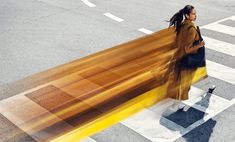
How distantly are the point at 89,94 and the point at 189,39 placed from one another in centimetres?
251

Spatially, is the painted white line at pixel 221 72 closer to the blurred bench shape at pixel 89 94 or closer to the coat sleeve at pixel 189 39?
the blurred bench shape at pixel 89 94

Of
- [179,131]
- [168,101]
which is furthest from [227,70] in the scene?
[179,131]

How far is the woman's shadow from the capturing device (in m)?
6.76

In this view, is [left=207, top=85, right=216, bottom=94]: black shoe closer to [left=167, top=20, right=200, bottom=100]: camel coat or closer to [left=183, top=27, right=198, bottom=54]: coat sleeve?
[left=167, top=20, right=200, bottom=100]: camel coat

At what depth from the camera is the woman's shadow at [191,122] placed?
6.76 meters

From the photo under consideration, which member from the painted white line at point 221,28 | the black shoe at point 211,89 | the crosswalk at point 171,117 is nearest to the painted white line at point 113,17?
the painted white line at point 221,28

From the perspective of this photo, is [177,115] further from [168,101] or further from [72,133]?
[72,133]

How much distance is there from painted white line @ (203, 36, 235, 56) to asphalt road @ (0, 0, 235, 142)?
0.80ft

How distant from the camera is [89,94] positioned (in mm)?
7871

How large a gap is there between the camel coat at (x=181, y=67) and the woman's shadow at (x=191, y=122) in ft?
1.17

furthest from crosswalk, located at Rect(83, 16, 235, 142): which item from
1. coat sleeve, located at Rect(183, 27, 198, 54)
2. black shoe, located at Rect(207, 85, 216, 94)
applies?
coat sleeve, located at Rect(183, 27, 198, 54)

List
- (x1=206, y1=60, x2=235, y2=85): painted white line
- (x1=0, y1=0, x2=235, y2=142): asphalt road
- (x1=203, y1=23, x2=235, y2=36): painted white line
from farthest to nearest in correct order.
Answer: (x1=203, y1=23, x2=235, y2=36): painted white line, (x1=206, y1=60, x2=235, y2=85): painted white line, (x1=0, y1=0, x2=235, y2=142): asphalt road

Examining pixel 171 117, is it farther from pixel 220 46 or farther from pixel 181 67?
pixel 220 46

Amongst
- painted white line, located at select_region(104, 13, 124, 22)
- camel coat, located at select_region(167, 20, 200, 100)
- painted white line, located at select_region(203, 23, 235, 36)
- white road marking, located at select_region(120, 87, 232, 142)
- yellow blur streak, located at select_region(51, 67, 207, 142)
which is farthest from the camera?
painted white line, located at select_region(104, 13, 124, 22)
